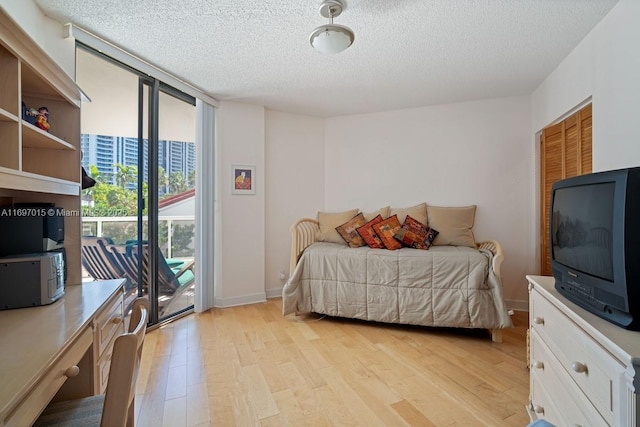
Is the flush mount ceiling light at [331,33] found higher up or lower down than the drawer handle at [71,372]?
higher up

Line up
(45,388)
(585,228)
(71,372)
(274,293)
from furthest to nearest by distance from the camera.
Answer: (274,293) → (585,228) → (71,372) → (45,388)

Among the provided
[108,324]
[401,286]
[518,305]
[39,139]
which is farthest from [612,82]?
[39,139]

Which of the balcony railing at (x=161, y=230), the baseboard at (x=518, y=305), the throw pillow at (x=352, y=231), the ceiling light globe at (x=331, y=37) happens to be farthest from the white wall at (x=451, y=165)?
the ceiling light globe at (x=331, y=37)

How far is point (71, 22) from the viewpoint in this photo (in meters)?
1.87

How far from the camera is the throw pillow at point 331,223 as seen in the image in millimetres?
3454

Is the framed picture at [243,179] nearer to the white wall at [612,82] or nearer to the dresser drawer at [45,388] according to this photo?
the dresser drawer at [45,388]

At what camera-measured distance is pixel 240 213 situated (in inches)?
135

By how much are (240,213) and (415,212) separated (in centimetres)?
205

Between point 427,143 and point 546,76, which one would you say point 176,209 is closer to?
point 427,143

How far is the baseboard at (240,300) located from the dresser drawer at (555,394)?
273 centimetres

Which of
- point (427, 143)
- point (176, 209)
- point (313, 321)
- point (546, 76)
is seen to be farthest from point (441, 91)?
point (176, 209)

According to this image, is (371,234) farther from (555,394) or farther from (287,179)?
(555,394)

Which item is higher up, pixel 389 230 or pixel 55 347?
pixel 389 230

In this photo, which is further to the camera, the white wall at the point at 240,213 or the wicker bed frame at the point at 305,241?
the white wall at the point at 240,213
